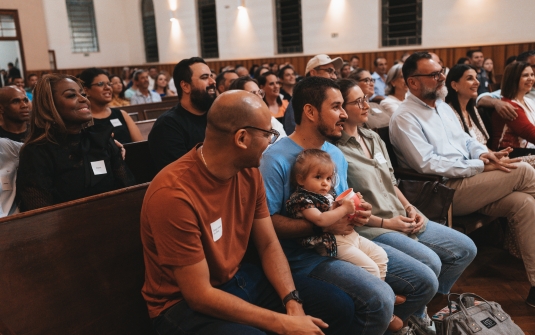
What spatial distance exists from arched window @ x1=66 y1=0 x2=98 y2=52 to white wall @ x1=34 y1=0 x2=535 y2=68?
236 mm

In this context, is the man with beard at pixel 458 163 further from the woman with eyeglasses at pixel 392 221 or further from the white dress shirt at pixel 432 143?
the woman with eyeglasses at pixel 392 221

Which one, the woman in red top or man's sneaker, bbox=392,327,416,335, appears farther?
the woman in red top

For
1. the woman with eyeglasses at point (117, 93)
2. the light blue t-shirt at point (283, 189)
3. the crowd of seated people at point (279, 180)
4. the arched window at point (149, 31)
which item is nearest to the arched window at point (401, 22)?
the woman with eyeglasses at point (117, 93)

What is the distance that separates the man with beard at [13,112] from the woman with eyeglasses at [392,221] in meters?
2.15

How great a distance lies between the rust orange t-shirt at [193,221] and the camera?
1.42 meters

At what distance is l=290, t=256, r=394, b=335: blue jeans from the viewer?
175 cm

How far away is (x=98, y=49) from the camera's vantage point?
17.0 m

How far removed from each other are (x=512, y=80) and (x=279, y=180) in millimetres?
2690

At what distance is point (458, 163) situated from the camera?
288 centimetres

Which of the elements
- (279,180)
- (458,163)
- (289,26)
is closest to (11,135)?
(279,180)

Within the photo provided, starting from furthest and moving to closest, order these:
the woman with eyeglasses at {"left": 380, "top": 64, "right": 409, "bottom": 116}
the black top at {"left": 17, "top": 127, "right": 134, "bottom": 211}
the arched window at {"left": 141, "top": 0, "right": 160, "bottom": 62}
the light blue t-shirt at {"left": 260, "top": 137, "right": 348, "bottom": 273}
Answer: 1. the arched window at {"left": 141, "top": 0, "right": 160, "bottom": 62}
2. the woman with eyeglasses at {"left": 380, "top": 64, "right": 409, "bottom": 116}
3. the black top at {"left": 17, "top": 127, "right": 134, "bottom": 211}
4. the light blue t-shirt at {"left": 260, "top": 137, "right": 348, "bottom": 273}

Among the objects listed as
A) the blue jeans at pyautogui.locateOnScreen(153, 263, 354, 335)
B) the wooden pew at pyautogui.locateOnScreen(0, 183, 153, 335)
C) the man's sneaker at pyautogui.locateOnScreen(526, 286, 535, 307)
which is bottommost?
the man's sneaker at pyautogui.locateOnScreen(526, 286, 535, 307)

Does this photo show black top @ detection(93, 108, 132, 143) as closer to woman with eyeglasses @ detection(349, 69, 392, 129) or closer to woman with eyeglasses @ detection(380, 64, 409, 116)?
woman with eyeglasses @ detection(349, 69, 392, 129)

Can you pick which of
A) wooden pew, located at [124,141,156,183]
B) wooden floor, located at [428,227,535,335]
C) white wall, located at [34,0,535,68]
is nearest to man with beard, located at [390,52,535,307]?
wooden floor, located at [428,227,535,335]
